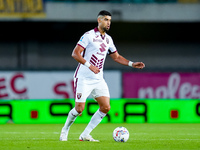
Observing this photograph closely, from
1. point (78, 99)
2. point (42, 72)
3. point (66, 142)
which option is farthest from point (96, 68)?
point (42, 72)

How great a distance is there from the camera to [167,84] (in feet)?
66.0

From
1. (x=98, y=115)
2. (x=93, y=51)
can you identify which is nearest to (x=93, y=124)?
(x=98, y=115)

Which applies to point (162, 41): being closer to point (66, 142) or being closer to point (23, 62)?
point (23, 62)

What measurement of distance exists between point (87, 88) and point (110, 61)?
14856 mm

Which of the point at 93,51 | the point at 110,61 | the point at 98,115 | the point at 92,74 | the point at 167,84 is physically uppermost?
the point at 93,51

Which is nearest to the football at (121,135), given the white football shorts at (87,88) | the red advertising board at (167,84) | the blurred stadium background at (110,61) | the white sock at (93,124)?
the white sock at (93,124)

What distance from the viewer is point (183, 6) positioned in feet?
73.5

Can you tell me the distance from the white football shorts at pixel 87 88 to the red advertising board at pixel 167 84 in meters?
10.7

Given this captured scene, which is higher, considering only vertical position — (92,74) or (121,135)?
(92,74)

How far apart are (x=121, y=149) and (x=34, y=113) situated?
8262 mm

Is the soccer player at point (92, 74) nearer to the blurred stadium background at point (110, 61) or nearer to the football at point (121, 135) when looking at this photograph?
the football at point (121, 135)

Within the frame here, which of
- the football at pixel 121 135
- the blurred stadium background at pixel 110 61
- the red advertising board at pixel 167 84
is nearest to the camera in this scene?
the football at pixel 121 135

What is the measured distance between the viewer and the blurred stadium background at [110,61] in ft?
52.7

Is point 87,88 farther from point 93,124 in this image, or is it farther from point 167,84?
point 167,84
